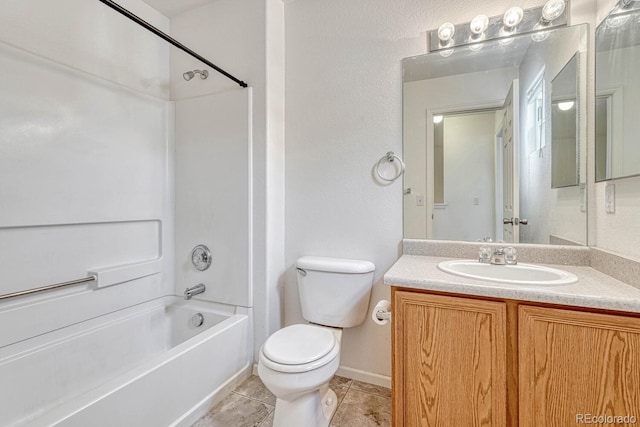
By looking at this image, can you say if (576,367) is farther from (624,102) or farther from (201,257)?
(201,257)

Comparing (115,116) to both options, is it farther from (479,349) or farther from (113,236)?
(479,349)

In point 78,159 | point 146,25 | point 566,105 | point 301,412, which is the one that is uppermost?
point 146,25

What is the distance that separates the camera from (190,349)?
1405mm

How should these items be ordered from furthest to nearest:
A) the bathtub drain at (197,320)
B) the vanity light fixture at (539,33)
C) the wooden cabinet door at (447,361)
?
the bathtub drain at (197,320) → the vanity light fixture at (539,33) → the wooden cabinet door at (447,361)

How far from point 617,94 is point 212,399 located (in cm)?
236

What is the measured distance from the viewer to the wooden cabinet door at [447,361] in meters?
1.02

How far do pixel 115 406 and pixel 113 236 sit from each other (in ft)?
3.39

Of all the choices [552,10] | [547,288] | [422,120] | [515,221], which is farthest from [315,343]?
[552,10]

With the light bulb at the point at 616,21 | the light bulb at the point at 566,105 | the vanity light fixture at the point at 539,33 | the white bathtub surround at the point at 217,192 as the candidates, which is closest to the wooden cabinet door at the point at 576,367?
the light bulb at the point at 566,105

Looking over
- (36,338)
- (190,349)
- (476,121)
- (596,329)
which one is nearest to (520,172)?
(476,121)

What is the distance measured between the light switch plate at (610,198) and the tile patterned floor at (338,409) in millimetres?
1413

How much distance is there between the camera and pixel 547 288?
3.21 feet

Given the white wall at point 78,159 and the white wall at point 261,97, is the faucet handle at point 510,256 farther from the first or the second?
the white wall at point 78,159

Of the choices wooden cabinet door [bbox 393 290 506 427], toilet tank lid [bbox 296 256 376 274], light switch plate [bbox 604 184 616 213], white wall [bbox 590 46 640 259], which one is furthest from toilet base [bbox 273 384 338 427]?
light switch plate [bbox 604 184 616 213]
